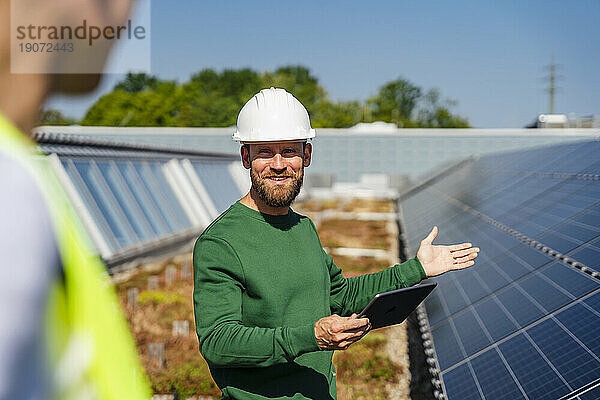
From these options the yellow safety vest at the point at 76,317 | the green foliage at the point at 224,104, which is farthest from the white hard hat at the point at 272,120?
the green foliage at the point at 224,104

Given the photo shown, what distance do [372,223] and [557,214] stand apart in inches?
560

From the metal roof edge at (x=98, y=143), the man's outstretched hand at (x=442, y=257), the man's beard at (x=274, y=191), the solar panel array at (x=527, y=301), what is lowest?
the solar panel array at (x=527, y=301)

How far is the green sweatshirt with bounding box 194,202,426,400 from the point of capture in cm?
258

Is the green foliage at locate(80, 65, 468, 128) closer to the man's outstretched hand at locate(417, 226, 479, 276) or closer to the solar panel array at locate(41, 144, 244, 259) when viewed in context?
the solar panel array at locate(41, 144, 244, 259)

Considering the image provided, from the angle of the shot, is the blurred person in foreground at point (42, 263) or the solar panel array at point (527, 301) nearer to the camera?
the blurred person in foreground at point (42, 263)

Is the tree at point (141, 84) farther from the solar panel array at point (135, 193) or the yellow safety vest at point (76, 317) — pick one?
the yellow safety vest at point (76, 317)

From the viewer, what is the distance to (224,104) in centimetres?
7506

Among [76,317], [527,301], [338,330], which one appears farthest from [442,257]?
[76,317]

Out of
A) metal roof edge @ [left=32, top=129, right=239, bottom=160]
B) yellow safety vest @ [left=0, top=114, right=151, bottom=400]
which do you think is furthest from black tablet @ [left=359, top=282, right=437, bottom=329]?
metal roof edge @ [left=32, top=129, right=239, bottom=160]

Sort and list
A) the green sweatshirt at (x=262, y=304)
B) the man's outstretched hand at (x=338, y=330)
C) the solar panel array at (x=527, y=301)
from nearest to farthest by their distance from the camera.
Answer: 1. the man's outstretched hand at (x=338, y=330)
2. the green sweatshirt at (x=262, y=304)
3. the solar panel array at (x=527, y=301)

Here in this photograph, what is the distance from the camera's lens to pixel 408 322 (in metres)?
9.89

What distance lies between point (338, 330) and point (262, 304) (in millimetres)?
567

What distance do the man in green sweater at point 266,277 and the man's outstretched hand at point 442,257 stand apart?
593mm

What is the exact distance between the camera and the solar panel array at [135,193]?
1195 cm
